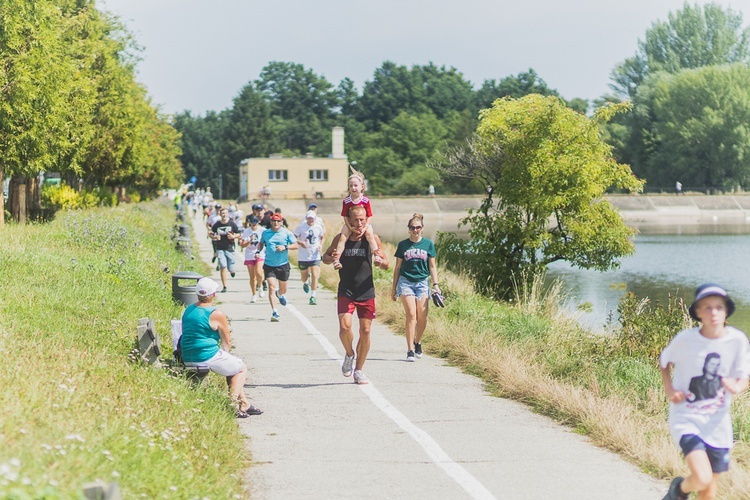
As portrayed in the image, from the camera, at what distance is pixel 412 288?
43.2 ft

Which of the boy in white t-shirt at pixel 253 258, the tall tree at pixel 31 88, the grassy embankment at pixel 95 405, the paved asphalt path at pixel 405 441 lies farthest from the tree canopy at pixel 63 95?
the paved asphalt path at pixel 405 441

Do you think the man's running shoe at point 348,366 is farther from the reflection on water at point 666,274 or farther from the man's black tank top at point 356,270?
the reflection on water at point 666,274

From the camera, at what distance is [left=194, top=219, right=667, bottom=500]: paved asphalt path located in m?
7.09

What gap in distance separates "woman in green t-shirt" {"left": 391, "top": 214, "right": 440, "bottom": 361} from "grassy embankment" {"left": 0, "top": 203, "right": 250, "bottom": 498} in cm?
295

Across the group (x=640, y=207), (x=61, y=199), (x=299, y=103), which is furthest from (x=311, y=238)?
(x=299, y=103)

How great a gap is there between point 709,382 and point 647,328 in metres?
9.64

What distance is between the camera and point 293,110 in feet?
579

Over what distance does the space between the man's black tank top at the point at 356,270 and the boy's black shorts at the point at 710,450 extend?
5.38 meters

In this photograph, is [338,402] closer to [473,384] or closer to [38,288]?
[473,384]

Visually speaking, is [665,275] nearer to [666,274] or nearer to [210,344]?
[666,274]

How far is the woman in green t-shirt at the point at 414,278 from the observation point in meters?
13.0

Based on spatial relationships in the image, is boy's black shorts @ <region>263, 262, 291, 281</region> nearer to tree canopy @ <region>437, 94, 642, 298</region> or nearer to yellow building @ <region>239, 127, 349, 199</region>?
tree canopy @ <region>437, 94, 642, 298</region>

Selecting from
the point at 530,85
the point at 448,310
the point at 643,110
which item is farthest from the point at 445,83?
the point at 448,310

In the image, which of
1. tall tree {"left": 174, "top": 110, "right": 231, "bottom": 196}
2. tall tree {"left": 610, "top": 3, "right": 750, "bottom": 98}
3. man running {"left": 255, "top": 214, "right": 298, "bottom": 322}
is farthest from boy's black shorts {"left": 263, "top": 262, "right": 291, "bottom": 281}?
tall tree {"left": 174, "top": 110, "right": 231, "bottom": 196}
